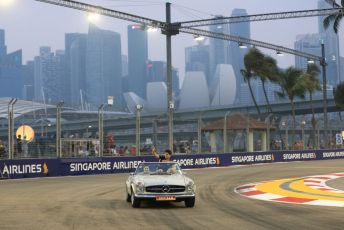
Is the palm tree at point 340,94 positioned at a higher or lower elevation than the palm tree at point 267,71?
lower

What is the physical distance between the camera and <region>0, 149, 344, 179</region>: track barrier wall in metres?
24.8

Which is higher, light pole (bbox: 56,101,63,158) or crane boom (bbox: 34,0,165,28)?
crane boom (bbox: 34,0,165,28)

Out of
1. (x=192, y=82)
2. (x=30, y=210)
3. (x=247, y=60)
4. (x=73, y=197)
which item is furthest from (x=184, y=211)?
(x=192, y=82)

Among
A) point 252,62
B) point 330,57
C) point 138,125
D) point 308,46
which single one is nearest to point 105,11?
point 138,125

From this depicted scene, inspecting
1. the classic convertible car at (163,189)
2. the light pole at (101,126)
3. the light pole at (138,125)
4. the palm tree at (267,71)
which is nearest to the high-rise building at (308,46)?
the palm tree at (267,71)

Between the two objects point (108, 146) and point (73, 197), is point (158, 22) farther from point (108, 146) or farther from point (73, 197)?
point (73, 197)

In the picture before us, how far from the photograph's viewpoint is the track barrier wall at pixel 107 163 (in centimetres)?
2485

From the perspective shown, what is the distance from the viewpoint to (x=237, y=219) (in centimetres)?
1057

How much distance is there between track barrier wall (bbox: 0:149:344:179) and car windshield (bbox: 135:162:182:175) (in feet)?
40.5

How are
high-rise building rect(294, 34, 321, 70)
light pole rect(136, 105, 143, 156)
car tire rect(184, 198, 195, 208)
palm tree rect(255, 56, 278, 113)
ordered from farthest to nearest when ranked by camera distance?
high-rise building rect(294, 34, 321, 70) < palm tree rect(255, 56, 278, 113) < light pole rect(136, 105, 143, 156) < car tire rect(184, 198, 195, 208)

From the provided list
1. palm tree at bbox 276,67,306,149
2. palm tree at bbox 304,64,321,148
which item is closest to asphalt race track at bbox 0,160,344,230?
palm tree at bbox 304,64,321,148

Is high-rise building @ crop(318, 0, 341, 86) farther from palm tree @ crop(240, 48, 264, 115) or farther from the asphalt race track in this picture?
the asphalt race track

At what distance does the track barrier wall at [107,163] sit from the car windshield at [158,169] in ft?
40.5

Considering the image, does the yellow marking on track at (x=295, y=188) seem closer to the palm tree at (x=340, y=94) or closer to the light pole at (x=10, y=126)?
the light pole at (x=10, y=126)
